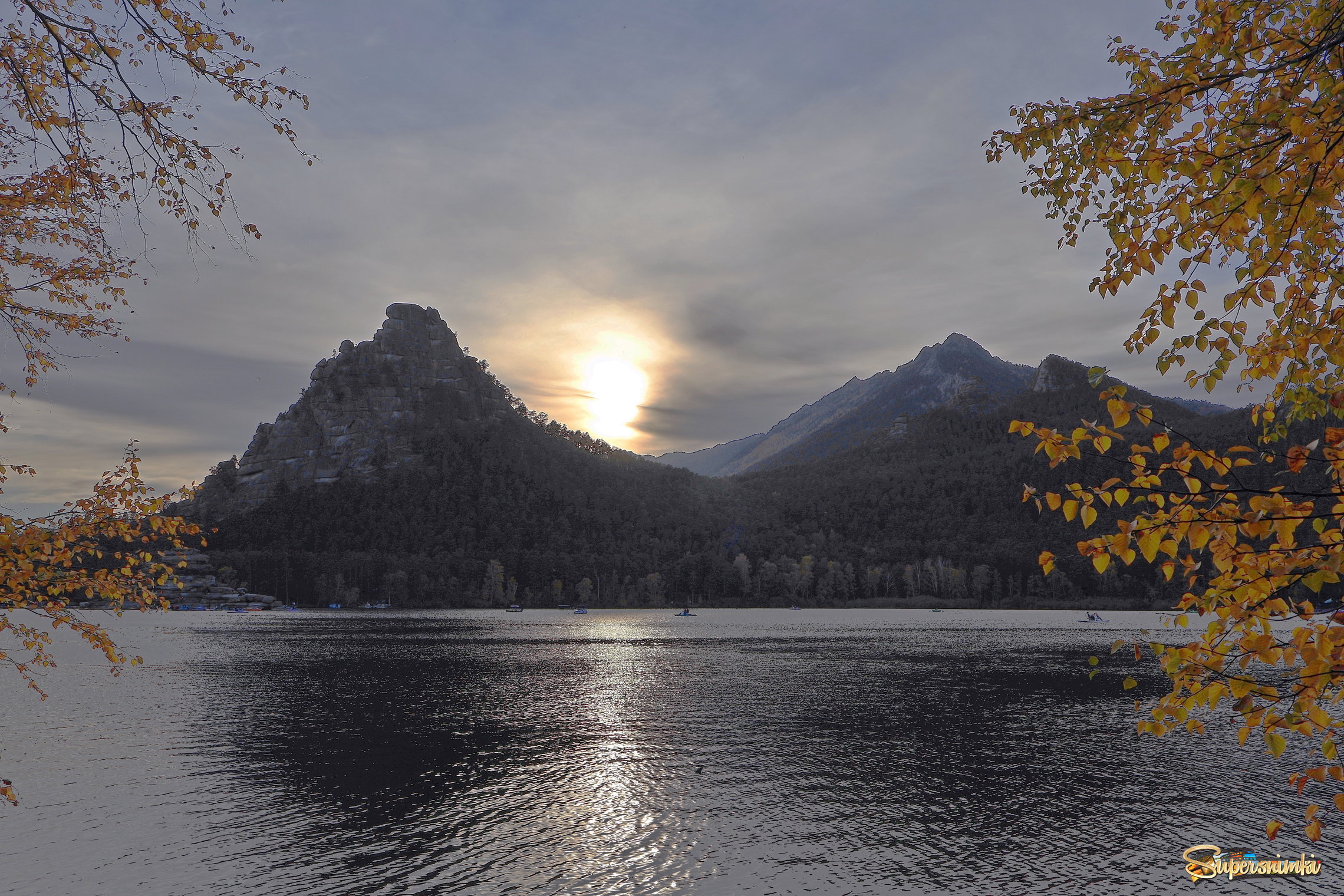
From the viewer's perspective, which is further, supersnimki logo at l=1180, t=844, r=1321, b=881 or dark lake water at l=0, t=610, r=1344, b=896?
supersnimki logo at l=1180, t=844, r=1321, b=881

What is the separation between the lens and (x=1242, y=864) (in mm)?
25672

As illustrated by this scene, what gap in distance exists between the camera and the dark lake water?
24.3 meters

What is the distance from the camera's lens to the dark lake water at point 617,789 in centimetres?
2428

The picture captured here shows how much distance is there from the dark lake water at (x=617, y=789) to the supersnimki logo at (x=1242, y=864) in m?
0.46

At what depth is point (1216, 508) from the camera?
270 inches

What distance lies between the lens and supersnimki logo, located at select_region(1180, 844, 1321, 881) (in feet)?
81.6

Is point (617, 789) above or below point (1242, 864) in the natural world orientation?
above

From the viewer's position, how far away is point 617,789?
34.3 m

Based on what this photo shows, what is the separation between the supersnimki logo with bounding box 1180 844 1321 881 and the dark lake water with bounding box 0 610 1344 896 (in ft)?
1.52

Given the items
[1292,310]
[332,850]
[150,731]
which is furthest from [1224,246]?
[150,731]

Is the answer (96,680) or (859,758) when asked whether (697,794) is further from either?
(96,680)

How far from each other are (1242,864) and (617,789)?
23.5m

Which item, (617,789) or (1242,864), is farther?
(617,789)

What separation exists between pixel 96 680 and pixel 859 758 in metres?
70.7
